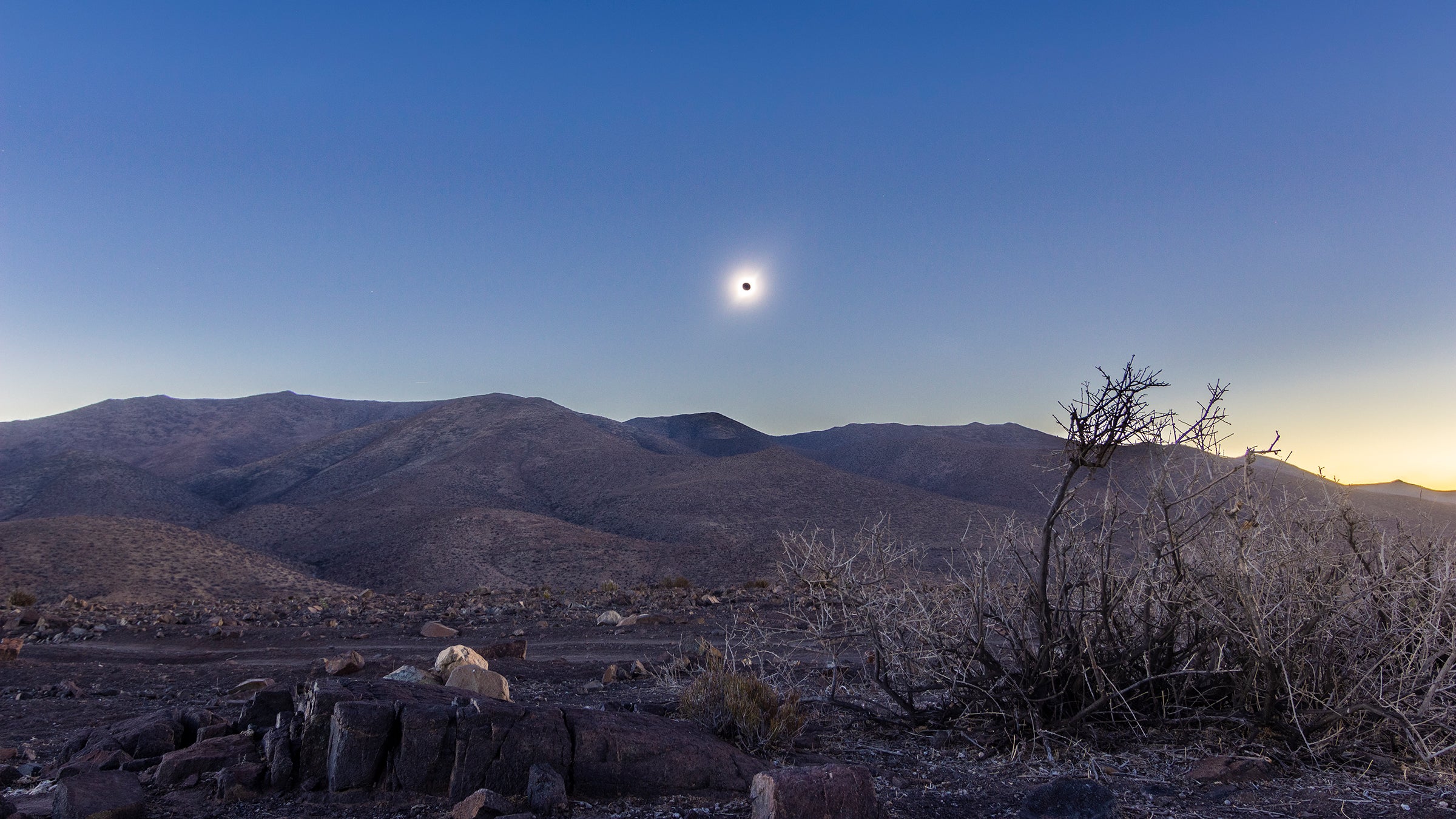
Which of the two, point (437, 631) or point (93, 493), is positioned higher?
point (93, 493)

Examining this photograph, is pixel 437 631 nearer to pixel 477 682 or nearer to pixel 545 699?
pixel 545 699

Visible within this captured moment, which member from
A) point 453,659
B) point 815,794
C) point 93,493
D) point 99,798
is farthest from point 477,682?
point 93,493

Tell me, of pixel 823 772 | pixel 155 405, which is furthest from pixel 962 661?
pixel 155 405

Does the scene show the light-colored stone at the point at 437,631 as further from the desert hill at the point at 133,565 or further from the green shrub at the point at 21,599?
the desert hill at the point at 133,565

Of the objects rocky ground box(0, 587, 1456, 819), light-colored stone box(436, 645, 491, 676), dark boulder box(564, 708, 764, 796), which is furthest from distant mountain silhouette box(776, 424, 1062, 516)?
dark boulder box(564, 708, 764, 796)

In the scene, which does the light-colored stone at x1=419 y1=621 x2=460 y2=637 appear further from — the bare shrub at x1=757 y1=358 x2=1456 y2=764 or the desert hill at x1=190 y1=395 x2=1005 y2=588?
the desert hill at x1=190 y1=395 x2=1005 y2=588

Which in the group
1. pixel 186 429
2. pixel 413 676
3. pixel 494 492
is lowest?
pixel 413 676
